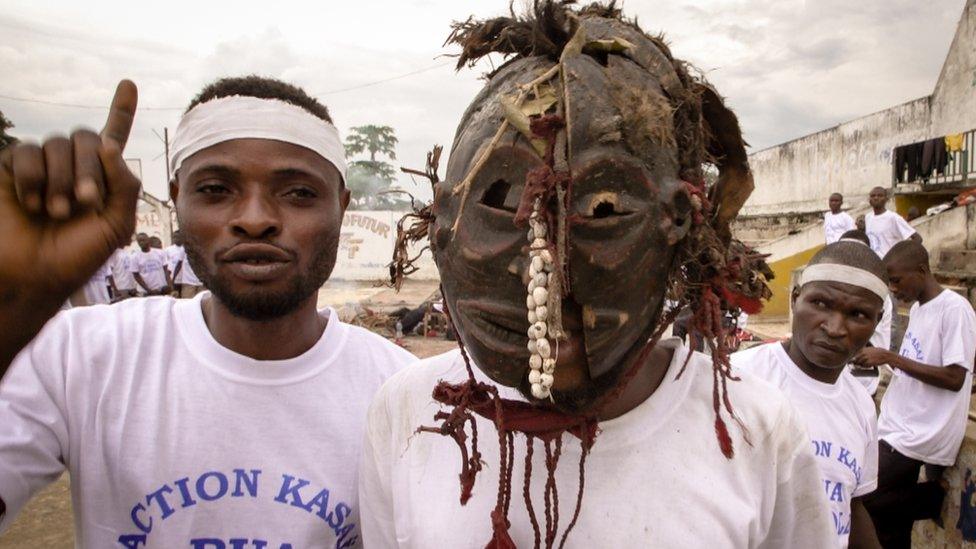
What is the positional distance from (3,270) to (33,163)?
0.67 ft

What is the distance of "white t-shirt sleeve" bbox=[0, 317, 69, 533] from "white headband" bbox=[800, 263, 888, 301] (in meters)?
3.20

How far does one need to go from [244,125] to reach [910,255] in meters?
4.54

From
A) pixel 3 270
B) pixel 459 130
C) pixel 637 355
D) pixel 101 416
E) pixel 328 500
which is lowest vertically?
pixel 328 500

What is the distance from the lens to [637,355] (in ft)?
4.66

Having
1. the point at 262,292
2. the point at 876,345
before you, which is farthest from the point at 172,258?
the point at 262,292

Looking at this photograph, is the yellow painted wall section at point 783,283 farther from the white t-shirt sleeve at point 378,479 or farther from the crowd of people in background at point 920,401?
the white t-shirt sleeve at point 378,479

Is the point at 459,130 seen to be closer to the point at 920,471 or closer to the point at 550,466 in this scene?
the point at 550,466

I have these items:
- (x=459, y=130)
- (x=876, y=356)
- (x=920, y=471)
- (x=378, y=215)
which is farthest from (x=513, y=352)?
(x=378, y=215)

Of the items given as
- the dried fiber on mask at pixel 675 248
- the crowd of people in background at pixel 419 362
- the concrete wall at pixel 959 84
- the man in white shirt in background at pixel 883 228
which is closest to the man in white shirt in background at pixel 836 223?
the man in white shirt in background at pixel 883 228

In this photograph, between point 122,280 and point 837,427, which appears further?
point 122,280

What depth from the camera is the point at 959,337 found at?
4328 millimetres

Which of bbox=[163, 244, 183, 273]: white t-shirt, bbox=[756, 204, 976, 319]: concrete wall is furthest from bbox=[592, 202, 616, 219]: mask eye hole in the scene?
bbox=[163, 244, 183, 273]: white t-shirt

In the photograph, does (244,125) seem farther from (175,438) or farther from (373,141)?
(373,141)

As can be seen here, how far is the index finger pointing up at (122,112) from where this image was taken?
1.31 m
